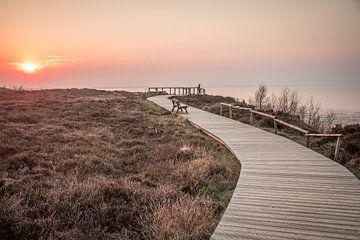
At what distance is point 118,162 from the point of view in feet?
34.0

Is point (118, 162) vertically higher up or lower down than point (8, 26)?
lower down

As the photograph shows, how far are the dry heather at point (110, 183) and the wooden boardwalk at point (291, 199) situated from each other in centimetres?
49

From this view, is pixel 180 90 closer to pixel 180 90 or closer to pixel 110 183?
pixel 180 90

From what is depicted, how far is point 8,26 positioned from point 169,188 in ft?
78.0

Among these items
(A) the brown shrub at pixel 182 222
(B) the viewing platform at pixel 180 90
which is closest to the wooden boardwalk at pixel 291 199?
(A) the brown shrub at pixel 182 222

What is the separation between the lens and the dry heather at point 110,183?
203 inches

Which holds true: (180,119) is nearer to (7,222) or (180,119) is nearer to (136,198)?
(136,198)

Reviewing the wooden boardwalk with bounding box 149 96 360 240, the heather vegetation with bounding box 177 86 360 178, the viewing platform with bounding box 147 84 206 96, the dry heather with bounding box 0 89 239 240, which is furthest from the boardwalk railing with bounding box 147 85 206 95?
the wooden boardwalk with bounding box 149 96 360 240

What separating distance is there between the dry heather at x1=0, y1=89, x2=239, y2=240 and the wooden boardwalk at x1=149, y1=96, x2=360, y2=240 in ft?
1.60

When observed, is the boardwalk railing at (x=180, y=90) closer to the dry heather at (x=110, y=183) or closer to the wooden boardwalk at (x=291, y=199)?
the dry heather at (x=110, y=183)

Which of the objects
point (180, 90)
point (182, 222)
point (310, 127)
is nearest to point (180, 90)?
point (180, 90)

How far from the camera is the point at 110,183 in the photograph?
23.9 ft

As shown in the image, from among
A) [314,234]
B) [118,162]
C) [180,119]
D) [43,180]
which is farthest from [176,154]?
[180,119]

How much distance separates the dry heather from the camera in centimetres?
515
